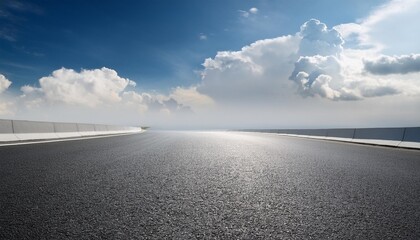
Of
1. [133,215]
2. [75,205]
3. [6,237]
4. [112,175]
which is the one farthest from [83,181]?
[6,237]

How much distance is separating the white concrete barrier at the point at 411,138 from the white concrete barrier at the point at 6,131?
17.4 metres

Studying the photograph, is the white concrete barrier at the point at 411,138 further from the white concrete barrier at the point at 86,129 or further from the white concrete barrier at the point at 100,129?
the white concrete barrier at the point at 100,129

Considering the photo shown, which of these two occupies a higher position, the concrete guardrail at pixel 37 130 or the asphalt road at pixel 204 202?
the concrete guardrail at pixel 37 130

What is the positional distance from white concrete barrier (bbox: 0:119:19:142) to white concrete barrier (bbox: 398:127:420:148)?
17434mm

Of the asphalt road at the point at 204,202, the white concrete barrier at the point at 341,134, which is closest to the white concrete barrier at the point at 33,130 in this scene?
the asphalt road at the point at 204,202

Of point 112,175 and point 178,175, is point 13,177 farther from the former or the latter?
point 178,175

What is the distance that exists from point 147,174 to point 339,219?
13.6 feet

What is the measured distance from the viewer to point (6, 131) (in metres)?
15.0

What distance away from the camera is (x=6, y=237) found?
3184 mm

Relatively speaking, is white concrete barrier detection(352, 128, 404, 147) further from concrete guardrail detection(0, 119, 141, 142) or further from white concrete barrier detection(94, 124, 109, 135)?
white concrete barrier detection(94, 124, 109, 135)

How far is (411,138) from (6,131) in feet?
58.9

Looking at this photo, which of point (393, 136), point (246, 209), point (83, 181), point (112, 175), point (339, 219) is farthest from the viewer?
point (393, 136)

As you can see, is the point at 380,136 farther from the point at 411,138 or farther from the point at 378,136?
the point at 411,138

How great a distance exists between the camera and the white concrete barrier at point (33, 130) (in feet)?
51.3
